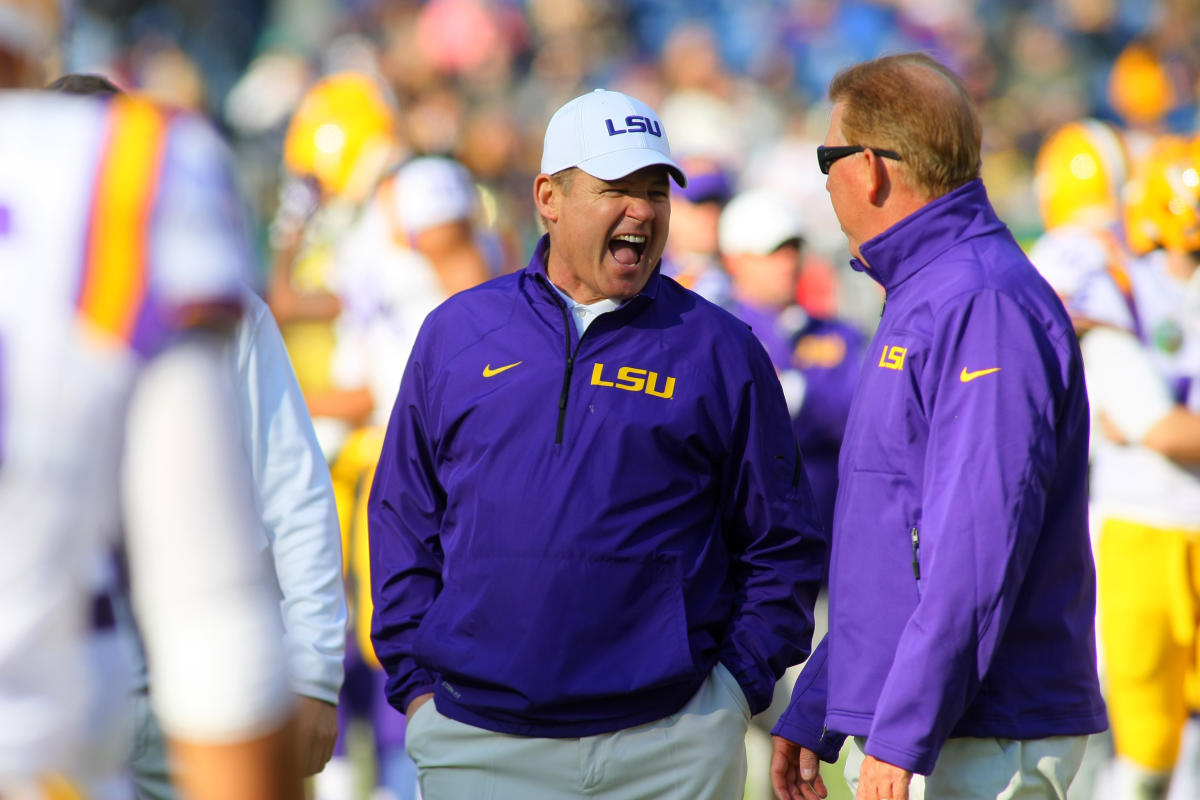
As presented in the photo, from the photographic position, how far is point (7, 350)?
138 cm

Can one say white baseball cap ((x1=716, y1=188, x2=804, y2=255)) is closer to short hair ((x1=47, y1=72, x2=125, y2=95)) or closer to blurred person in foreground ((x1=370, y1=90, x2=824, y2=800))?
blurred person in foreground ((x1=370, y1=90, x2=824, y2=800))

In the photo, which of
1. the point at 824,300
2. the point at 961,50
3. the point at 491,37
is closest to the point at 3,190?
the point at 824,300

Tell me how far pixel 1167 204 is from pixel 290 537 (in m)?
4.34

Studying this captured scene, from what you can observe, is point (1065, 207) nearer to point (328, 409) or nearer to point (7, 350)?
point (328, 409)

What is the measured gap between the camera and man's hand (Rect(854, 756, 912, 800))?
2887 mm

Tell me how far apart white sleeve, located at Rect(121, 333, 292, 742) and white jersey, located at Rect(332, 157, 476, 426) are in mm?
A: 4952

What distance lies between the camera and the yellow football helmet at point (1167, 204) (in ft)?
19.6

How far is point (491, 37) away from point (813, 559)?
43.1ft

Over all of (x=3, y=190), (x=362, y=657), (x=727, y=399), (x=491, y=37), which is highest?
(x=491, y=37)

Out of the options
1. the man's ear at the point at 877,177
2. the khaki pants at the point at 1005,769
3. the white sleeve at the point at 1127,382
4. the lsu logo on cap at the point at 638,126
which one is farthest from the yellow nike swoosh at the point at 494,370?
the white sleeve at the point at 1127,382

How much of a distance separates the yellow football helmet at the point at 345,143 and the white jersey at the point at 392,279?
0.99 m

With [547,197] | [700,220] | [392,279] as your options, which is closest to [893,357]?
[547,197]

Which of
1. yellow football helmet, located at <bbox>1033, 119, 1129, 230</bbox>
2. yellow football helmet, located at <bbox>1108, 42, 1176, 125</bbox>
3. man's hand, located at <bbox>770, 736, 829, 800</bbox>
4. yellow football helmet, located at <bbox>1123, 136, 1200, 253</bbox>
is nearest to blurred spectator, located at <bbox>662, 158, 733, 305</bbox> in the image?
yellow football helmet, located at <bbox>1033, 119, 1129, 230</bbox>

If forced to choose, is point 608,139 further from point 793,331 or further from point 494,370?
point 793,331
